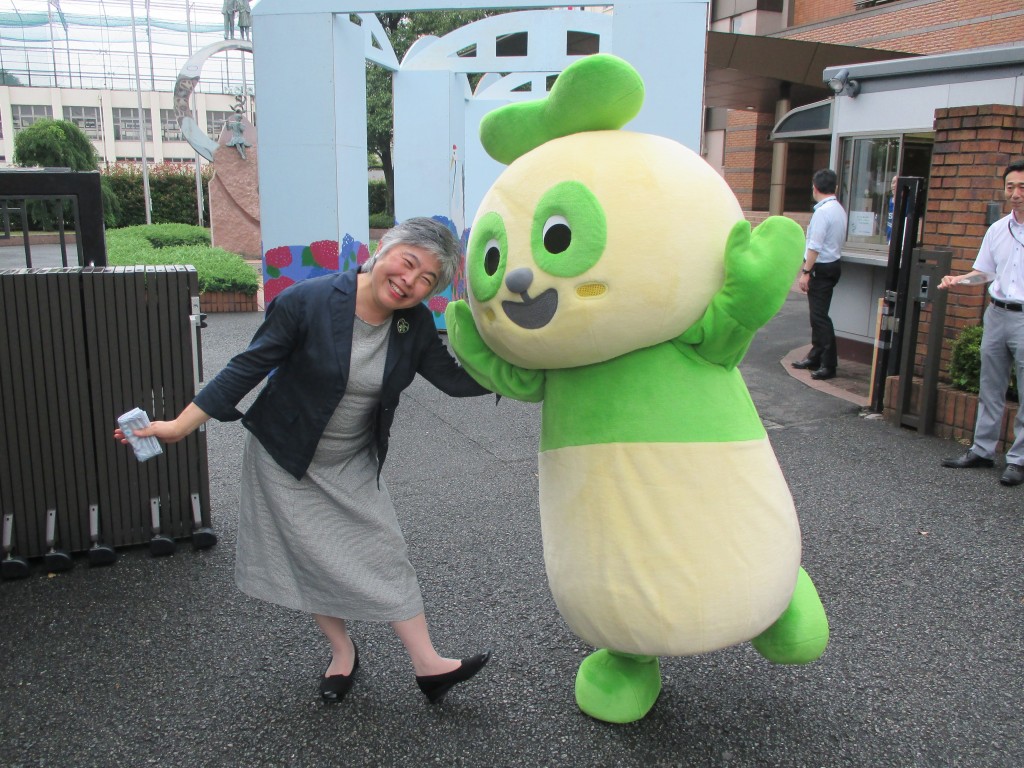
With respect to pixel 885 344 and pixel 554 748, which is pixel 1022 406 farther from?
pixel 554 748

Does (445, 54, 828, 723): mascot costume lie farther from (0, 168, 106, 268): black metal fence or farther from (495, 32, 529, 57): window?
(495, 32, 529, 57): window

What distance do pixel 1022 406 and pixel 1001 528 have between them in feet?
3.76

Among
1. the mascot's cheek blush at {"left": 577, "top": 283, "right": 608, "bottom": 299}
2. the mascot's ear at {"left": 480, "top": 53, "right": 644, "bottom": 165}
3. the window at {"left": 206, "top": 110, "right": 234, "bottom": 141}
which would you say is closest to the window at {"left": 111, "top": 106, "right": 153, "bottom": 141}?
the window at {"left": 206, "top": 110, "right": 234, "bottom": 141}

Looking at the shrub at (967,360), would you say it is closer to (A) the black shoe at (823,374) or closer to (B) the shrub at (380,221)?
(A) the black shoe at (823,374)

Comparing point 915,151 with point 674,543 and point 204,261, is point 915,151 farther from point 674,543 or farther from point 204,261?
point 204,261

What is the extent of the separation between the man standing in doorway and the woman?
6332mm

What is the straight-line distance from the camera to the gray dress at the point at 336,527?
2900mm

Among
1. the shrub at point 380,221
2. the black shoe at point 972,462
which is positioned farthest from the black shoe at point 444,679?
the shrub at point 380,221

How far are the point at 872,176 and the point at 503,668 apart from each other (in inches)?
332

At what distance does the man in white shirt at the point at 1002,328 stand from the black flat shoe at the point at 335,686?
14.0 ft

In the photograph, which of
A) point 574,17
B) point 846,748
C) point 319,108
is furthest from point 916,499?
point 574,17

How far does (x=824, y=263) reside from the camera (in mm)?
8391

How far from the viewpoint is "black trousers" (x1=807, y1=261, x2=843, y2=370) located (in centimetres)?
839

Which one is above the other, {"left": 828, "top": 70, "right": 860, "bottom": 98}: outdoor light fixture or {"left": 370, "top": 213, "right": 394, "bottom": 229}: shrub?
{"left": 828, "top": 70, "right": 860, "bottom": 98}: outdoor light fixture
